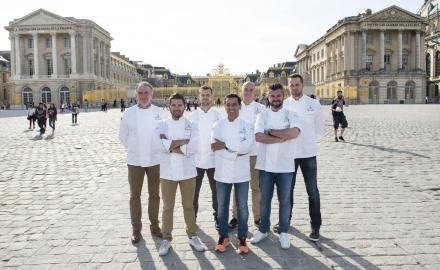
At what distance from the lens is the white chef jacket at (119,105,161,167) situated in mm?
5348

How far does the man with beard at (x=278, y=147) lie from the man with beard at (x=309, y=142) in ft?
0.99

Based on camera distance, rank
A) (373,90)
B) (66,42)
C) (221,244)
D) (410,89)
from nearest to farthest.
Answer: (221,244), (373,90), (410,89), (66,42)

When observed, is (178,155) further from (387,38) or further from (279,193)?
(387,38)

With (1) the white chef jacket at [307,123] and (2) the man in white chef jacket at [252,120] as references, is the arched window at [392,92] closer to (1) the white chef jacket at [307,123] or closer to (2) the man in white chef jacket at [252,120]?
(2) the man in white chef jacket at [252,120]

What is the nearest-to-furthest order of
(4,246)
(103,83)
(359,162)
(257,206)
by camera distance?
(4,246)
(257,206)
(359,162)
(103,83)

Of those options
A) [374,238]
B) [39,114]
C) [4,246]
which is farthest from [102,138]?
[374,238]

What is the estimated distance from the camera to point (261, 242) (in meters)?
5.29

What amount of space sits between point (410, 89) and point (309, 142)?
229 ft

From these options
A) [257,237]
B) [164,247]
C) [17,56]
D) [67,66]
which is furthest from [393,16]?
[164,247]

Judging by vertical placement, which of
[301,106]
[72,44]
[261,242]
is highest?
[72,44]

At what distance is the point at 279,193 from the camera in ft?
17.1

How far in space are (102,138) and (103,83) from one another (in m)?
62.2

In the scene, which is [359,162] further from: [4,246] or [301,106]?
[4,246]

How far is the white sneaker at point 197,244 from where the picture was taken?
16.3ft
